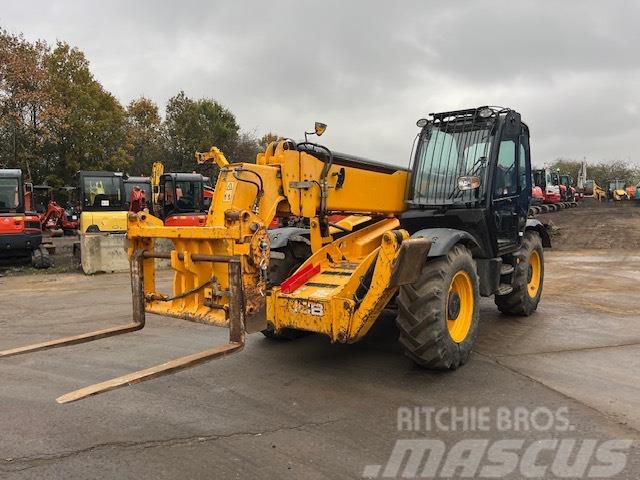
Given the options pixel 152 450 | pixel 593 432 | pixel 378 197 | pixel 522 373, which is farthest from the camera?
pixel 378 197

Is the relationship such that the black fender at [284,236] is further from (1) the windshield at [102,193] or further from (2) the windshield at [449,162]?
(1) the windshield at [102,193]

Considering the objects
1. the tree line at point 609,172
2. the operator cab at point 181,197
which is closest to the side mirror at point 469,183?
the operator cab at point 181,197

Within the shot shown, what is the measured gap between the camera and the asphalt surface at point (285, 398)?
374 cm

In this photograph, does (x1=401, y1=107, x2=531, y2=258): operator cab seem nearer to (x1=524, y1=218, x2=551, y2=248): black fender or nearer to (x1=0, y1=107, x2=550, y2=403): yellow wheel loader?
(x1=0, y1=107, x2=550, y2=403): yellow wheel loader

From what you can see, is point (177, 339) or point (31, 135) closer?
point (177, 339)

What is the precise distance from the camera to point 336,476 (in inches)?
138

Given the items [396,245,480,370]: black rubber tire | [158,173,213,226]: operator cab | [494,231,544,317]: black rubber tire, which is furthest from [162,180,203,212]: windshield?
[396,245,480,370]: black rubber tire

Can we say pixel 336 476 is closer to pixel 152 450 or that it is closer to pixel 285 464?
pixel 285 464

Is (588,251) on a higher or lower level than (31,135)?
lower

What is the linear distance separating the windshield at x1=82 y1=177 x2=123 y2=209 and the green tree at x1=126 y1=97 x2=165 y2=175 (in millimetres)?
21166

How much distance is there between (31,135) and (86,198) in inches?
547

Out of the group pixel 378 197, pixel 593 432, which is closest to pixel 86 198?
pixel 378 197

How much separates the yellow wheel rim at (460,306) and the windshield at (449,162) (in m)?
1.19

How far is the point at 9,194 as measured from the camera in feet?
49.2
